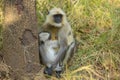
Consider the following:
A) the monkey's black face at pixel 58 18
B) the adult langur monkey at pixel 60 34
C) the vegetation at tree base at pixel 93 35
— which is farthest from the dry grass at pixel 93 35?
the monkey's black face at pixel 58 18

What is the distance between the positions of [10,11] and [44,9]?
221 centimetres

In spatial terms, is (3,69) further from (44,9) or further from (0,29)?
(44,9)

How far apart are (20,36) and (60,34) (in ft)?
3.60

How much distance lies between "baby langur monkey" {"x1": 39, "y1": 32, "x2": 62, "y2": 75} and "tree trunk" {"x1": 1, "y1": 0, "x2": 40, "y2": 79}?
74 cm

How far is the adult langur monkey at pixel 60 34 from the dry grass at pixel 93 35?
0.22 metres

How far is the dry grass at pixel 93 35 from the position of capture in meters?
6.39

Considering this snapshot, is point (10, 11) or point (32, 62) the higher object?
point (10, 11)

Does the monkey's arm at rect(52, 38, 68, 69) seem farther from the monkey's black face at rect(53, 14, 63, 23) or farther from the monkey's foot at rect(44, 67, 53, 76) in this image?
the monkey's black face at rect(53, 14, 63, 23)

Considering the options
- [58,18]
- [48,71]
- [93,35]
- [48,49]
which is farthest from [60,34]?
[93,35]

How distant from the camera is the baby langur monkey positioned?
6.57 metres

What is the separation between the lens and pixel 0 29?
6.82m

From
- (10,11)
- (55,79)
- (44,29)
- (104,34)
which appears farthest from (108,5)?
(10,11)

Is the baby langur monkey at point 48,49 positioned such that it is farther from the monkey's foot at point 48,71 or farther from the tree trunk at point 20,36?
the tree trunk at point 20,36

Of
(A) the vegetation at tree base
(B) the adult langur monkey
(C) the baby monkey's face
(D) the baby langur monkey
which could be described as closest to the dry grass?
(A) the vegetation at tree base
